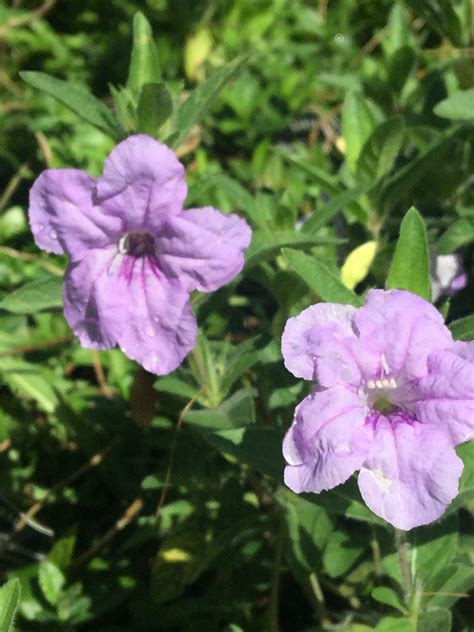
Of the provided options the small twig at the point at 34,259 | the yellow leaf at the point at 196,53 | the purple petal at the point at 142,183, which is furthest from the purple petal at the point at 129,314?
the yellow leaf at the point at 196,53

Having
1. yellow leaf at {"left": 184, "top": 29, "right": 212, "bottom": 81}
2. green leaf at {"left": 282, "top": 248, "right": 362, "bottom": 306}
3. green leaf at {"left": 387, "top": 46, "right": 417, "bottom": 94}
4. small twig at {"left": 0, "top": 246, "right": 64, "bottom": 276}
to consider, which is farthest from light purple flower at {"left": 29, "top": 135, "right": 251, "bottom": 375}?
yellow leaf at {"left": 184, "top": 29, "right": 212, "bottom": 81}

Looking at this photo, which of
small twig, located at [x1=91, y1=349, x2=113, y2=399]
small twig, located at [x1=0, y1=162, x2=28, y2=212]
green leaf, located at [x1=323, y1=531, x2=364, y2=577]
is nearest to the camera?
green leaf, located at [x1=323, y1=531, x2=364, y2=577]

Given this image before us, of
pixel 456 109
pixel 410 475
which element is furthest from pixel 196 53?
pixel 410 475

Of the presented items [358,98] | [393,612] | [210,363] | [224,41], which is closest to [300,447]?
[210,363]

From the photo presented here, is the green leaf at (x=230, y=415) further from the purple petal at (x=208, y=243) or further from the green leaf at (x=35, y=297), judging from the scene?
the green leaf at (x=35, y=297)

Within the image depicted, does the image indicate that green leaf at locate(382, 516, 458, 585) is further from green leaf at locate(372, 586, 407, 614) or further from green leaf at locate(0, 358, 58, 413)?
green leaf at locate(0, 358, 58, 413)

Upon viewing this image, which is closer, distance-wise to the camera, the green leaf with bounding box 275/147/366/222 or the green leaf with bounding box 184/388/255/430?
the green leaf with bounding box 184/388/255/430

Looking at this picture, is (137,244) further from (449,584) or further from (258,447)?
(449,584)
